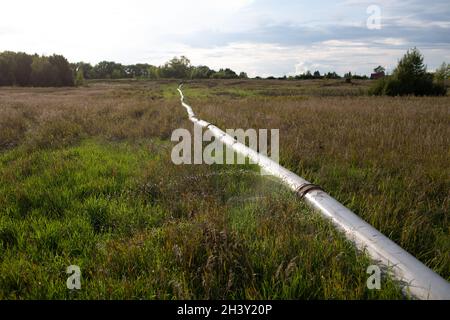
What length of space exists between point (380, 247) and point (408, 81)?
35.4 meters

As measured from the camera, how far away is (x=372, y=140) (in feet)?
21.2

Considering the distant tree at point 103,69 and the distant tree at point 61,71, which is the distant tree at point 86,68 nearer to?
the distant tree at point 103,69

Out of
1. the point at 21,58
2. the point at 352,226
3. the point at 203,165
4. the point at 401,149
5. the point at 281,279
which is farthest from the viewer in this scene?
the point at 21,58

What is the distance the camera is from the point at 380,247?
238cm

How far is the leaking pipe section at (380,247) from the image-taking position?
1959 mm

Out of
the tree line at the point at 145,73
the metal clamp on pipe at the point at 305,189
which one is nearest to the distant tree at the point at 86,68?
the tree line at the point at 145,73

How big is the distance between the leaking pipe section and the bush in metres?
32.2

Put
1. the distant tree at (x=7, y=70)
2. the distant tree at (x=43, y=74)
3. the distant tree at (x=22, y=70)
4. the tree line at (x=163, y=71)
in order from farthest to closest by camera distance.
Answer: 1. the tree line at (x=163, y=71)
2. the distant tree at (x=43, y=74)
3. the distant tree at (x=22, y=70)
4. the distant tree at (x=7, y=70)

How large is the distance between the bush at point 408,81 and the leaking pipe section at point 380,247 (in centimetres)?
3222

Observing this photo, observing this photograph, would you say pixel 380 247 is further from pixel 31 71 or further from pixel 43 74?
Answer: pixel 31 71

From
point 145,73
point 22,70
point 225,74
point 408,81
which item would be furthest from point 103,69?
point 408,81
